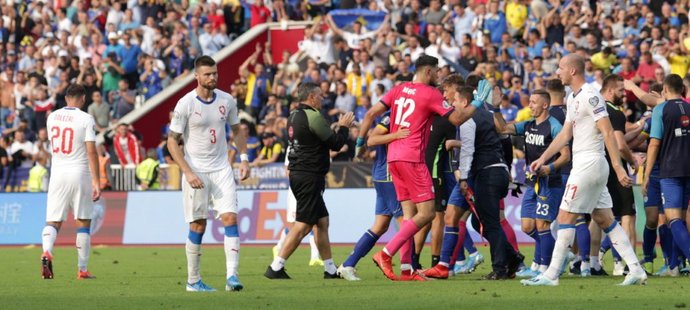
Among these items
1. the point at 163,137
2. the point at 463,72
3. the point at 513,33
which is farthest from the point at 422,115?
the point at 163,137

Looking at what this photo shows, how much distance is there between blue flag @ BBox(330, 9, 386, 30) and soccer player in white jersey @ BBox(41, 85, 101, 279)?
18.8m

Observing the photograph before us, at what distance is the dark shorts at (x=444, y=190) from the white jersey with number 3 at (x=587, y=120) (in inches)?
107

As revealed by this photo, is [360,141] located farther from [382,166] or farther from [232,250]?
[232,250]

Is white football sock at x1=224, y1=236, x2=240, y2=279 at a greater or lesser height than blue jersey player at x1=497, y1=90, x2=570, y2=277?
lesser

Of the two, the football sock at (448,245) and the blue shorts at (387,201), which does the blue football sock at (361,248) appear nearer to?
the blue shorts at (387,201)

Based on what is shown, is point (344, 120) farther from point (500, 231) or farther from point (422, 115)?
point (500, 231)

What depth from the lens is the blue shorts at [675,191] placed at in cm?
1593

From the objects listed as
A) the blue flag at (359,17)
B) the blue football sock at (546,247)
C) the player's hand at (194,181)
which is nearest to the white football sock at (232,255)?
the player's hand at (194,181)

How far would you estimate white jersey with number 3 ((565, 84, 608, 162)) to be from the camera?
45.8 ft

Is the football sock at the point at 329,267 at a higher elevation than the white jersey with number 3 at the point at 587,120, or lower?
lower

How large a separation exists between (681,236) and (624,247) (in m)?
1.54

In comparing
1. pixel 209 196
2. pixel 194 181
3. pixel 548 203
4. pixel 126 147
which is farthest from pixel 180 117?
pixel 126 147

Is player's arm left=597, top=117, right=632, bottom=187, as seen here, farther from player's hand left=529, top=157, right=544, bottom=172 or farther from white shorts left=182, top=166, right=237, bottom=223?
white shorts left=182, top=166, right=237, bottom=223

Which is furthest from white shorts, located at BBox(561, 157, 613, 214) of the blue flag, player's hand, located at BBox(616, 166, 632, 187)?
the blue flag
